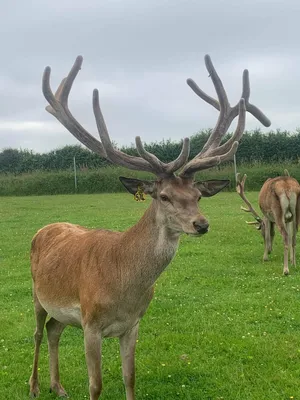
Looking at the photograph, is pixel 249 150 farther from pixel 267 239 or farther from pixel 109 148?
pixel 109 148

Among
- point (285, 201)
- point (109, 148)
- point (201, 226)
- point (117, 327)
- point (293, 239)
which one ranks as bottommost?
point (293, 239)

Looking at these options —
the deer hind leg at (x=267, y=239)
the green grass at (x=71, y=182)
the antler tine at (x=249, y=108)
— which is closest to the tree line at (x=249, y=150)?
the green grass at (x=71, y=182)

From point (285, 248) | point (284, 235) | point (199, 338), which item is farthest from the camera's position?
point (284, 235)

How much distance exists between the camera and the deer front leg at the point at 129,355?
17.3 ft

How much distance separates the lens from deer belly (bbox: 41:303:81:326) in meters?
5.26

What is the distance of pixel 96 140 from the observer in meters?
5.45

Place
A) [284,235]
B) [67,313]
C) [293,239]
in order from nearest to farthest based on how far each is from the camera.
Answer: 1. [67,313]
2. [284,235]
3. [293,239]

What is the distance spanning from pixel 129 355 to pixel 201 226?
5.42 ft

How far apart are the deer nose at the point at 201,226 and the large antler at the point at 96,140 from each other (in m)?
0.63

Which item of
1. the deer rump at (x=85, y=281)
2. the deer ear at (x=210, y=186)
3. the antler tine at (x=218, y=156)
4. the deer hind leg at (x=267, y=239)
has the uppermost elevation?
the antler tine at (x=218, y=156)

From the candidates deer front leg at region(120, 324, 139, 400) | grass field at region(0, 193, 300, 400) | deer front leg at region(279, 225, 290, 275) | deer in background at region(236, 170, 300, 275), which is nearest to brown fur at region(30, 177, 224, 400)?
deer front leg at region(120, 324, 139, 400)

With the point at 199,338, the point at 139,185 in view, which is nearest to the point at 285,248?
the point at 199,338

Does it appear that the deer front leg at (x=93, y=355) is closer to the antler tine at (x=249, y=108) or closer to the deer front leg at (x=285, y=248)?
the antler tine at (x=249, y=108)

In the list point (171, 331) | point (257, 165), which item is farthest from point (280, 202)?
point (257, 165)
